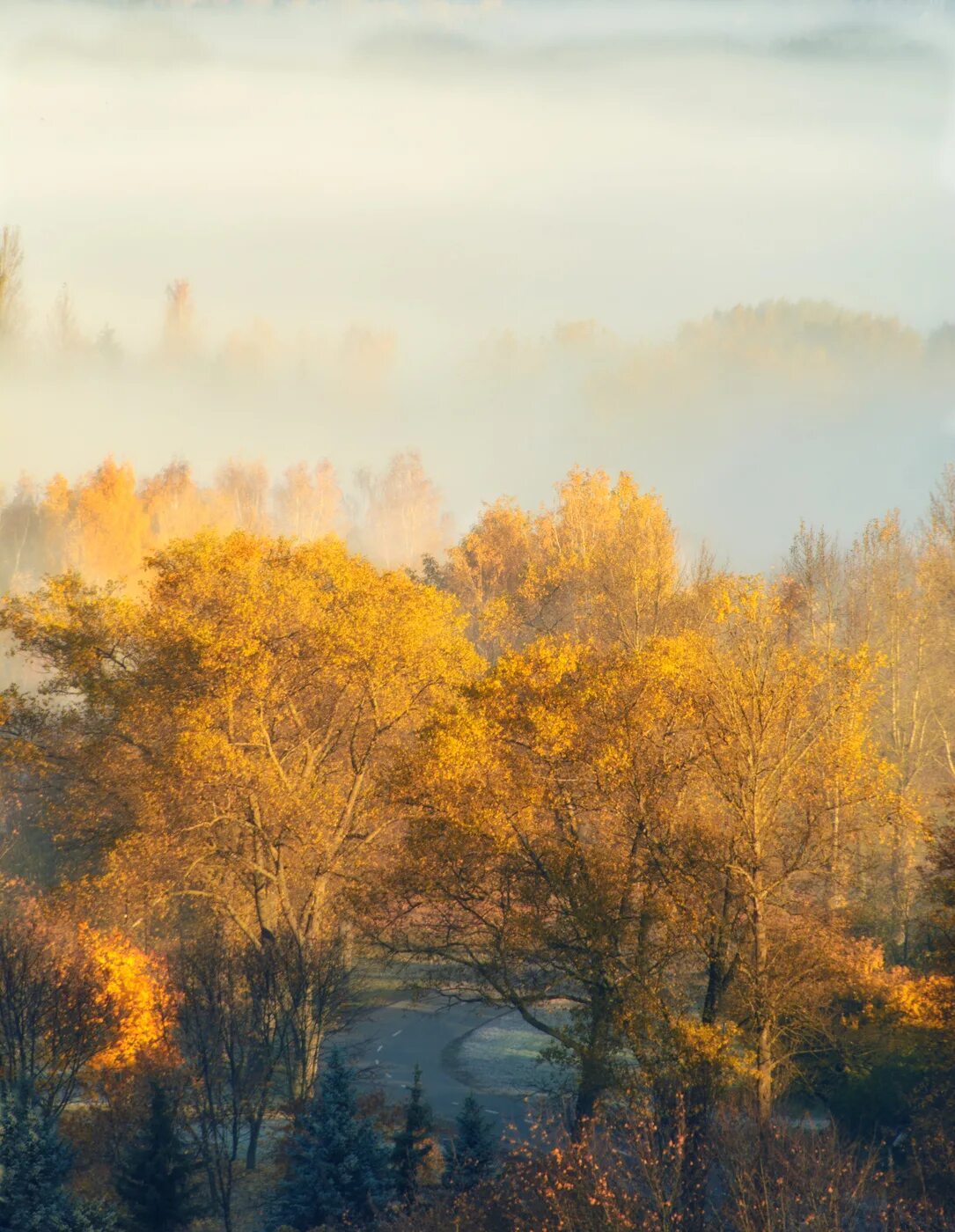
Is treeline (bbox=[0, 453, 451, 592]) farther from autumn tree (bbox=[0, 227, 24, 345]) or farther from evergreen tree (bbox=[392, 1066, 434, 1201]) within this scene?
evergreen tree (bbox=[392, 1066, 434, 1201])

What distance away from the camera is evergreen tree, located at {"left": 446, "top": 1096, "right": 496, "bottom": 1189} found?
17875 mm

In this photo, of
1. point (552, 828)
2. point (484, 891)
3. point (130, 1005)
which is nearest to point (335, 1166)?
point (484, 891)

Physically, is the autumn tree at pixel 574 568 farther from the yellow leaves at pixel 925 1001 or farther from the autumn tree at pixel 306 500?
the autumn tree at pixel 306 500

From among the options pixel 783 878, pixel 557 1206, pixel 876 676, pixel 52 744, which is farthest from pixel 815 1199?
pixel 876 676

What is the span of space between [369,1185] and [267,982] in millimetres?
5377

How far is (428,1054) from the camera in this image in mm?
31984

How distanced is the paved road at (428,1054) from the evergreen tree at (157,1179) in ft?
19.2

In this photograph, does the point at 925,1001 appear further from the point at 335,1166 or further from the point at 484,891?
the point at 335,1166

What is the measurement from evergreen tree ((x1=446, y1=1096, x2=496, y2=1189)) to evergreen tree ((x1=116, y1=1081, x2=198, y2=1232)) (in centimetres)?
391

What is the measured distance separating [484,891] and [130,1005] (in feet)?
23.1

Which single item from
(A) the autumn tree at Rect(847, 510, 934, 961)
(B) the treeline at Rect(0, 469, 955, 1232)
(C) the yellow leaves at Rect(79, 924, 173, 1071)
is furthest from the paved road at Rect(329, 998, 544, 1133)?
(A) the autumn tree at Rect(847, 510, 934, 961)

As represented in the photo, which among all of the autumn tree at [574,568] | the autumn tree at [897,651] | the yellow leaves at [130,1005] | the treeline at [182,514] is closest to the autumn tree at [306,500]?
the treeline at [182,514]

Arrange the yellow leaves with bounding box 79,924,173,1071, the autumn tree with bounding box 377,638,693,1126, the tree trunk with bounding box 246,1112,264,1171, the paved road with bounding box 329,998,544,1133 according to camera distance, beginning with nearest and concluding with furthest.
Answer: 1. the autumn tree with bounding box 377,638,693,1126
2. the tree trunk with bounding box 246,1112,264,1171
3. the yellow leaves with bounding box 79,924,173,1071
4. the paved road with bounding box 329,998,544,1133

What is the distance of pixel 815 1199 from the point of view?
12.8 metres
